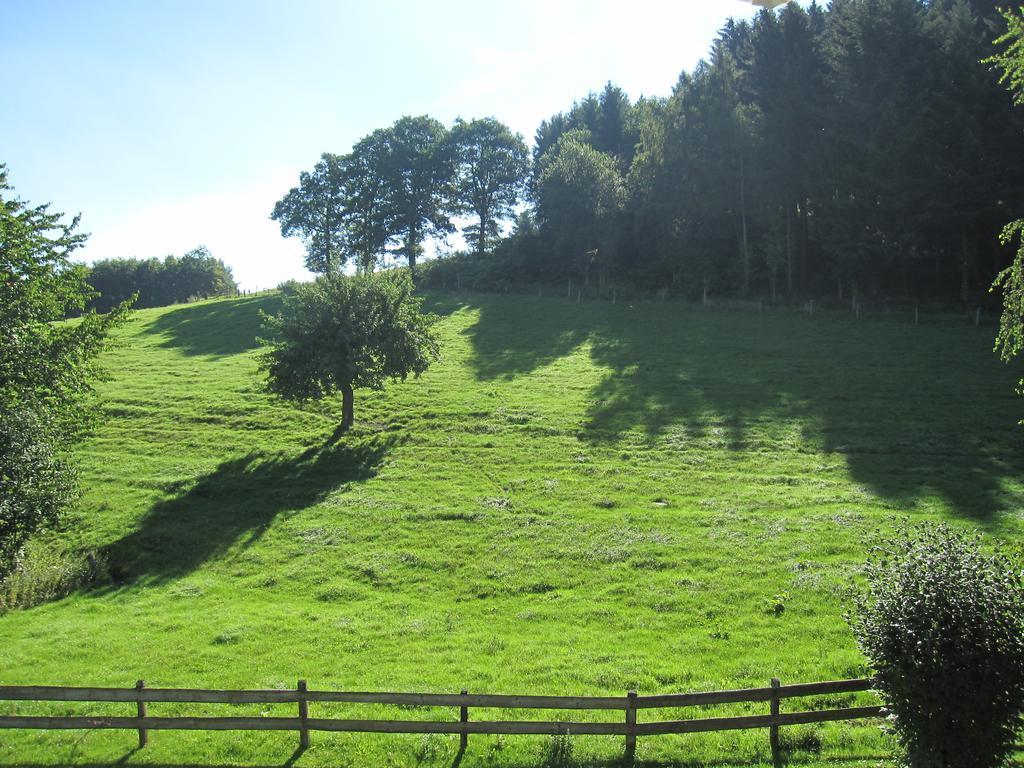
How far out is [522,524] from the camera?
2634 cm

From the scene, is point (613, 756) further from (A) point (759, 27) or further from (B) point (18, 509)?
(A) point (759, 27)

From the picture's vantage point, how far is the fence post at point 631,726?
486 inches

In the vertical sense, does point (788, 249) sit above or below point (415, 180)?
below

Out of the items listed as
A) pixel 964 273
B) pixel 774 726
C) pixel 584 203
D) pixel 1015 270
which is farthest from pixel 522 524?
pixel 584 203

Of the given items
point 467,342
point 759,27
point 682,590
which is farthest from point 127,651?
point 759,27

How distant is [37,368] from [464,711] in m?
21.1

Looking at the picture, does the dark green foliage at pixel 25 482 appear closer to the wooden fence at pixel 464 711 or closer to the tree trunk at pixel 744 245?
the wooden fence at pixel 464 711

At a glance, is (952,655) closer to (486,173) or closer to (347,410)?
(347,410)

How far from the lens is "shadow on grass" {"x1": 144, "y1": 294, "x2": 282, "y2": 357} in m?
58.2

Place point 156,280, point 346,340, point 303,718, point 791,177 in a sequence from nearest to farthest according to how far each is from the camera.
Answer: point 303,718, point 346,340, point 791,177, point 156,280

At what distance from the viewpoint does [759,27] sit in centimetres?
6450

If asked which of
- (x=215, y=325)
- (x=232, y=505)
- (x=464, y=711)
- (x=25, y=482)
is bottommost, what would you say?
(x=464, y=711)

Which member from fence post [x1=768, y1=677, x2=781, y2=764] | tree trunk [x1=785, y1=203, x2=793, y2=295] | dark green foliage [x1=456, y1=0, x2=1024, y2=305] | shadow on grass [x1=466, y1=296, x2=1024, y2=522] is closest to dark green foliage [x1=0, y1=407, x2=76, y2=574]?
shadow on grass [x1=466, y1=296, x2=1024, y2=522]

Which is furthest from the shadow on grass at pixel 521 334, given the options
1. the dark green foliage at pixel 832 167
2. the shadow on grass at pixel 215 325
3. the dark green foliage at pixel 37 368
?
the dark green foliage at pixel 37 368
